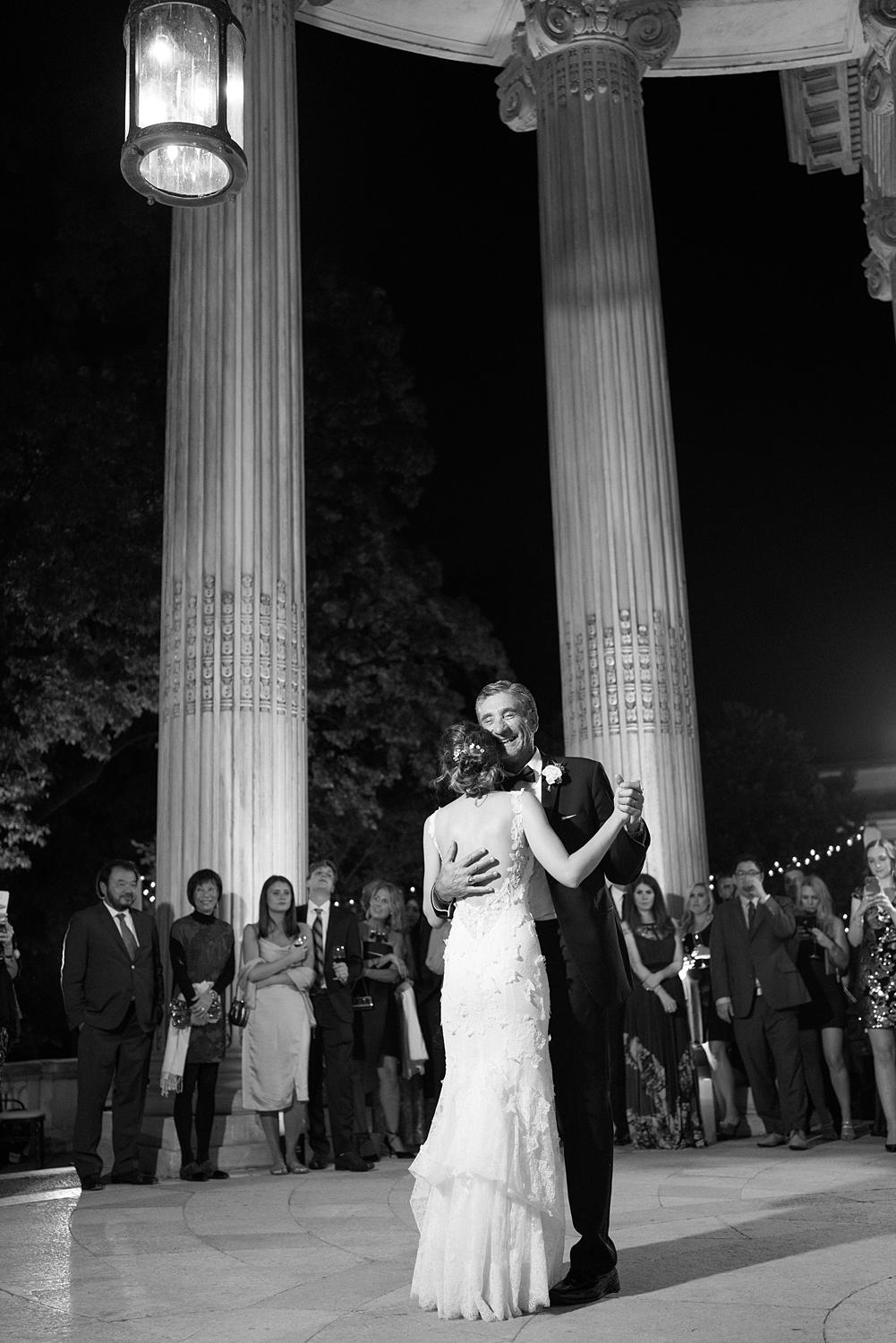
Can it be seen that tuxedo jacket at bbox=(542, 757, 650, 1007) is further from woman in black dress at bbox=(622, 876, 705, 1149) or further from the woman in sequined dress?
woman in black dress at bbox=(622, 876, 705, 1149)

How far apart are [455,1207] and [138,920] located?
7.36m

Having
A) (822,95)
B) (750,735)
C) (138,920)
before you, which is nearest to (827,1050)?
(138,920)

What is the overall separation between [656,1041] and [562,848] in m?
8.04

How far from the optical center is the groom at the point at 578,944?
650 cm

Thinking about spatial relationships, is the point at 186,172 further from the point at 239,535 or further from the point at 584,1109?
the point at 239,535

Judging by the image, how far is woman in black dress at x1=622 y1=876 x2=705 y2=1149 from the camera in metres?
13.9

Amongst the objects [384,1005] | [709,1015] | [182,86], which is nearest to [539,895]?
[182,86]

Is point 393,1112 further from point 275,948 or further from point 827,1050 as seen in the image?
point 827,1050

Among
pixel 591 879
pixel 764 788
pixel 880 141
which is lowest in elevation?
pixel 591 879

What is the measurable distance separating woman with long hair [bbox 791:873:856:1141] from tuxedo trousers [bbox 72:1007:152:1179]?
619 cm

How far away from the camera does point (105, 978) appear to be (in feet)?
42.1

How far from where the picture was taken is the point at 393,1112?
14.3m

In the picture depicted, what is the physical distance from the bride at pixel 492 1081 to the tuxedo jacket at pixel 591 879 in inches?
5.5

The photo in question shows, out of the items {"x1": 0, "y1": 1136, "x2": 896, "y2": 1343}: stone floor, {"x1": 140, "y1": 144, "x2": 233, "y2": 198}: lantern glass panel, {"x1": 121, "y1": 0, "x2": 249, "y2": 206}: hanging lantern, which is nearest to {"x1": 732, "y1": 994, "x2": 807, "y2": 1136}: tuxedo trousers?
{"x1": 0, "y1": 1136, "x2": 896, "y2": 1343}: stone floor
